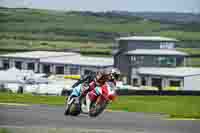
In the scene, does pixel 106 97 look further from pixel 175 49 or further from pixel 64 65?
pixel 175 49

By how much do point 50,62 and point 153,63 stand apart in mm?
1467

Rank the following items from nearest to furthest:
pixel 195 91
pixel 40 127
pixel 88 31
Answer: pixel 40 127, pixel 195 91, pixel 88 31

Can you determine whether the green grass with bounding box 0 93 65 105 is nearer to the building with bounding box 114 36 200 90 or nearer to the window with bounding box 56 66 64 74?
the window with bounding box 56 66 64 74

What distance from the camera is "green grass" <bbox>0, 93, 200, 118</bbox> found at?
841 cm

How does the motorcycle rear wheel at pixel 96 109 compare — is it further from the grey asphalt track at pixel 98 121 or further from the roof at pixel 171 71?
the roof at pixel 171 71

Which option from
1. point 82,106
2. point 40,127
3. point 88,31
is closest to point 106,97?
point 82,106

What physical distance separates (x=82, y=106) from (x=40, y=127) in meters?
0.63

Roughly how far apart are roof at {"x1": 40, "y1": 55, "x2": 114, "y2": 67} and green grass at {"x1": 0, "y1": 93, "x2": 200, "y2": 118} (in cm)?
48

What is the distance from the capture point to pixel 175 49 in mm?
9555

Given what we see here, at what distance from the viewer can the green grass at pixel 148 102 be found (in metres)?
8.41

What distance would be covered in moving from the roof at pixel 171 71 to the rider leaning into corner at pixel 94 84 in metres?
1.24

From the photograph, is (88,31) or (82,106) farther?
(88,31)

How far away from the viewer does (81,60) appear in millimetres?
9211

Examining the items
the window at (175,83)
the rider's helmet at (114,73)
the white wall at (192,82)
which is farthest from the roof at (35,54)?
the white wall at (192,82)
